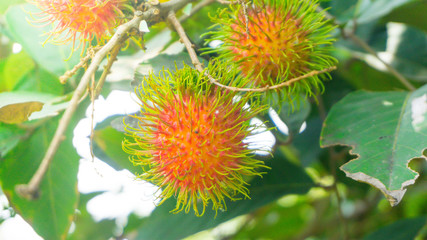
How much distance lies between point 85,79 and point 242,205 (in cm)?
66

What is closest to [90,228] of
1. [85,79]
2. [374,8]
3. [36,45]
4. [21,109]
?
[36,45]

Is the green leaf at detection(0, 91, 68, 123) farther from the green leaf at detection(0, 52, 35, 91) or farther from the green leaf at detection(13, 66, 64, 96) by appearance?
the green leaf at detection(0, 52, 35, 91)

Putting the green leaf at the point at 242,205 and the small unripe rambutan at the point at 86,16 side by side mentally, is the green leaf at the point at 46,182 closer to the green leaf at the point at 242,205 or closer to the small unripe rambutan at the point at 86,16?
the green leaf at the point at 242,205

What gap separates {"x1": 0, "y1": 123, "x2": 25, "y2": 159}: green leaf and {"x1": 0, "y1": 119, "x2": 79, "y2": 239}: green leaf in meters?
0.03

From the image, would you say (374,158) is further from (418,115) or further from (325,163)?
(325,163)

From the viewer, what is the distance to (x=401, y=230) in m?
1.46

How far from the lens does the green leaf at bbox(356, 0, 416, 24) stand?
1458mm

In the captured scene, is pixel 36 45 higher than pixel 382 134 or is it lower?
higher

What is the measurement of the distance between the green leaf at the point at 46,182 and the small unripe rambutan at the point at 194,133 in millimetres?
432

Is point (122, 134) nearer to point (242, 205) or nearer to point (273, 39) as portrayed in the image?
point (242, 205)

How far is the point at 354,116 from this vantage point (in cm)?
115

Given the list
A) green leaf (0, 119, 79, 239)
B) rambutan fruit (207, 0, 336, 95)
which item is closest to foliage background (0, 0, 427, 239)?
green leaf (0, 119, 79, 239)

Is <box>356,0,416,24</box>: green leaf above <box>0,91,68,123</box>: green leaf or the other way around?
the other way around

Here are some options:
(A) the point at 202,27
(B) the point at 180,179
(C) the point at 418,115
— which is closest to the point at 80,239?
(A) the point at 202,27
